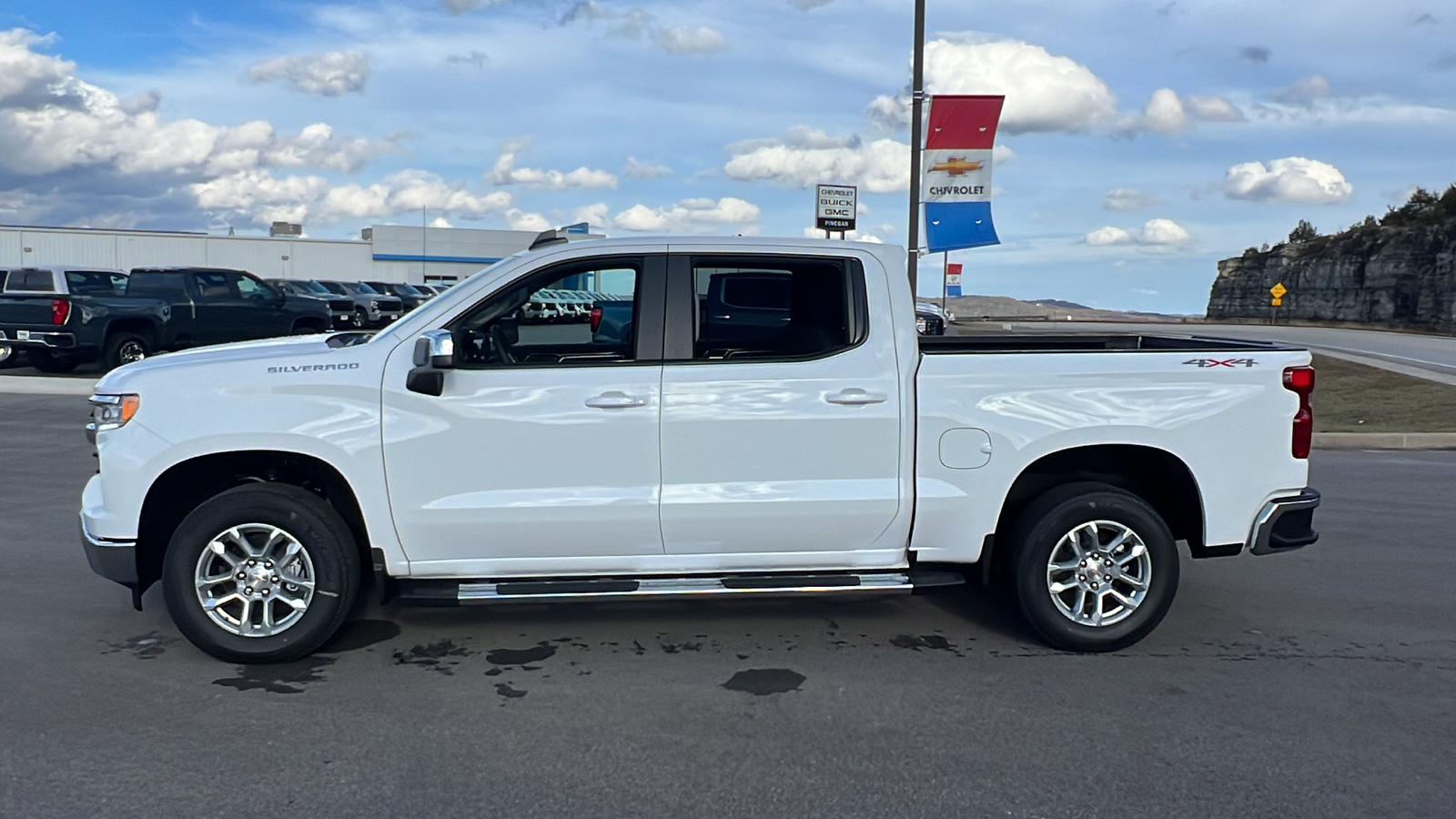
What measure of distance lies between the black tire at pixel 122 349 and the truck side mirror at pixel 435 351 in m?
15.8

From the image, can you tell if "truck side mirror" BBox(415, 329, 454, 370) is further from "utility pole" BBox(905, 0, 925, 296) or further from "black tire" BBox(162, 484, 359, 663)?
"utility pole" BBox(905, 0, 925, 296)

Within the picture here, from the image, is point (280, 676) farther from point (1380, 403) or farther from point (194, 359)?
point (1380, 403)

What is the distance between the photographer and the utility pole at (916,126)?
15625mm

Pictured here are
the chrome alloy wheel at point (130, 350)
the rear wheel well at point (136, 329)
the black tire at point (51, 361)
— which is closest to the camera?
the black tire at point (51, 361)

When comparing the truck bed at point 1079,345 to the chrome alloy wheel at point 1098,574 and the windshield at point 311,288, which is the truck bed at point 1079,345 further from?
the windshield at point 311,288

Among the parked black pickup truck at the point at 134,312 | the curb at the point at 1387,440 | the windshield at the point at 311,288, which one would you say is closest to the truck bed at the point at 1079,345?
the curb at the point at 1387,440

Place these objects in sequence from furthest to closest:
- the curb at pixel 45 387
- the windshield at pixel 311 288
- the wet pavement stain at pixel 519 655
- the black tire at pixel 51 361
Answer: the windshield at pixel 311 288 → the black tire at pixel 51 361 → the curb at pixel 45 387 → the wet pavement stain at pixel 519 655

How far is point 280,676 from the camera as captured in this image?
16.6ft

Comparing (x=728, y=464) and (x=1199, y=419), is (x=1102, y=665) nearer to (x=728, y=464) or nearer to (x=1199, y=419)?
(x=1199, y=419)

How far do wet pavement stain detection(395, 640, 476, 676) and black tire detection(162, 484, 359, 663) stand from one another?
35 centimetres

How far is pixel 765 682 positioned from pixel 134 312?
673 inches

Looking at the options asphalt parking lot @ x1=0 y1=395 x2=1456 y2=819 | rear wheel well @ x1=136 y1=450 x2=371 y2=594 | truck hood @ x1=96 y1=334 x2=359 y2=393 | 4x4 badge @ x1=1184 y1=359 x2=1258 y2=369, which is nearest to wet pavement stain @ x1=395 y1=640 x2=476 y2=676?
asphalt parking lot @ x1=0 y1=395 x2=1456 y2=819

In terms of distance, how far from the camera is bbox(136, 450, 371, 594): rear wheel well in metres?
5.15

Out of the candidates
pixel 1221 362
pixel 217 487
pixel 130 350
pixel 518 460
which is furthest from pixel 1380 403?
pixel 130 350
